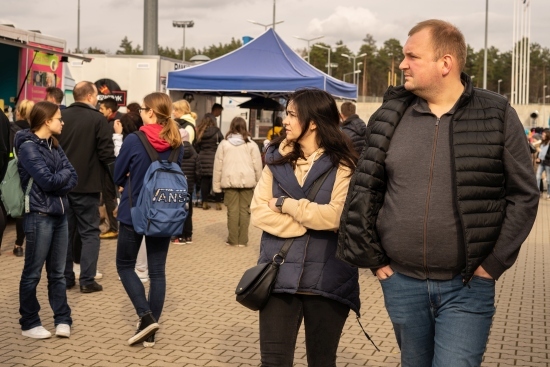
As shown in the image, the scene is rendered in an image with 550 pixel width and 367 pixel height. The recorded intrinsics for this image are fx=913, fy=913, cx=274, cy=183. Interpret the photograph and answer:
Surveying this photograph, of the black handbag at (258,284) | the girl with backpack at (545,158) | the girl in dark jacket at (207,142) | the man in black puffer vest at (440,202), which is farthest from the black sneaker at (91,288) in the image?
the girl with backpack at (545,158)

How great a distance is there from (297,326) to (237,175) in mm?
8238

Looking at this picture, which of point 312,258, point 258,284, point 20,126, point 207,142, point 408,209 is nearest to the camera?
point 408,209

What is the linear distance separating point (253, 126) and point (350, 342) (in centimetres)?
1703

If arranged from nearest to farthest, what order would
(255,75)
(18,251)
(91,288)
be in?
(91,288)
(18,251)
(255,75)

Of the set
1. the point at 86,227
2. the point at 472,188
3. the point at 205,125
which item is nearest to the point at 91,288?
the point at 86,227

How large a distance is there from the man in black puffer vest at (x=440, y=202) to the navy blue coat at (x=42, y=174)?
11.4 feet

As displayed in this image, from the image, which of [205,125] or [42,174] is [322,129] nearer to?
[42,174]

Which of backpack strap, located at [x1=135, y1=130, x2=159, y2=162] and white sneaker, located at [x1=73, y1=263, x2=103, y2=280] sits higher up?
backpack strap, located at [x1=135, y1=130, x2=159, y2=162]

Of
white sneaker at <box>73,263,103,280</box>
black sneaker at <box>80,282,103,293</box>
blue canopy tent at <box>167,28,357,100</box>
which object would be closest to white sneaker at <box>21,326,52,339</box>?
black sneaker at <box>80,282,103,293</box>

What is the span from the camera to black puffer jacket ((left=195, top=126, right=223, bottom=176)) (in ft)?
52.7

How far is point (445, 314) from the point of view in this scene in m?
3.69

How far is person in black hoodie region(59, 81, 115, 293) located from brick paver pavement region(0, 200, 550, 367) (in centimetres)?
29

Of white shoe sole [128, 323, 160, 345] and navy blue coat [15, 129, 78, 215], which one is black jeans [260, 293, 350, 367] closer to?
white shoe sole [128, 323, 160, 345]

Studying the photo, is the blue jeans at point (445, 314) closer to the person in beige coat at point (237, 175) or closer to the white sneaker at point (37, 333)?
the white sneaker at point (37, 333)
